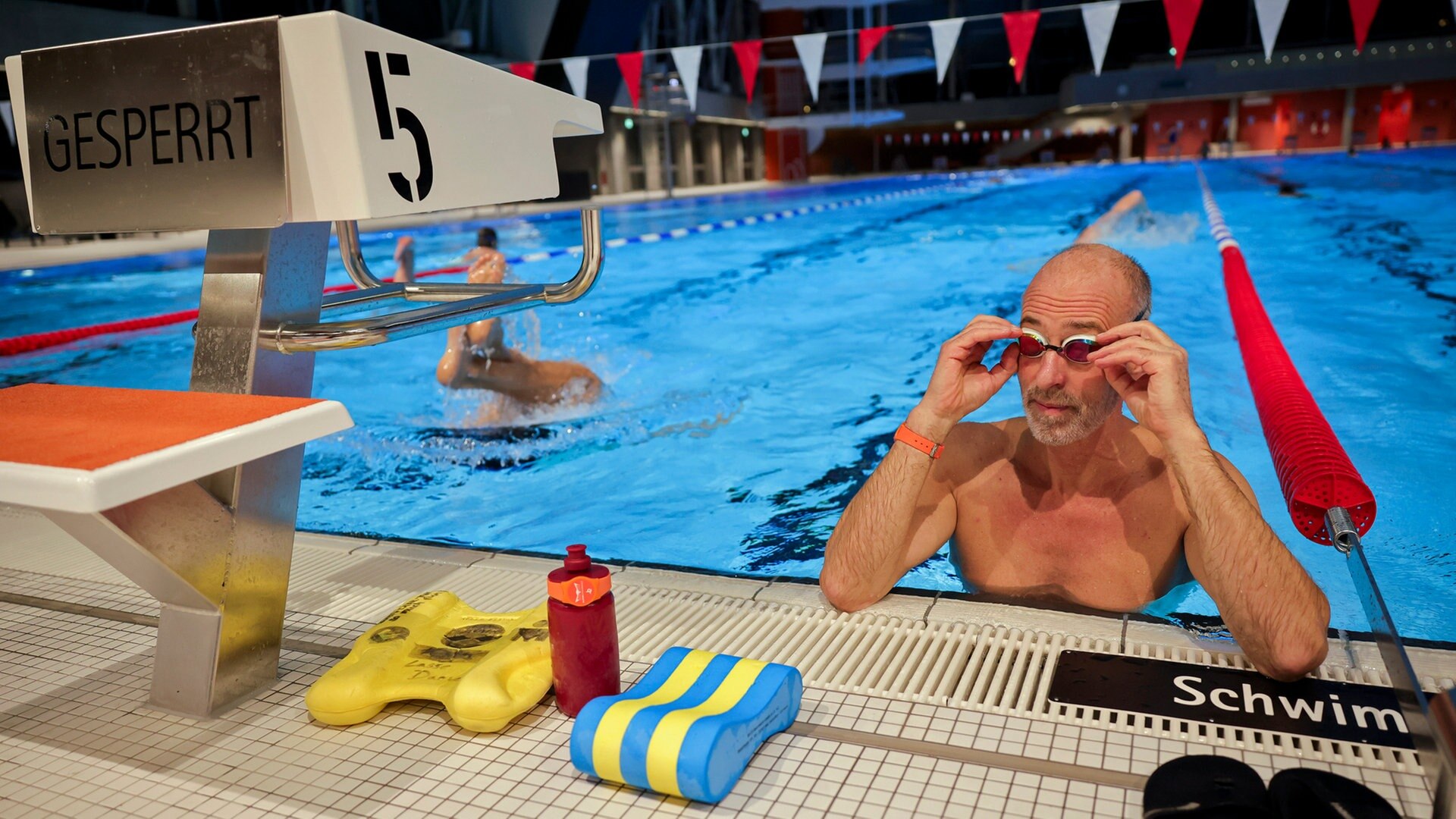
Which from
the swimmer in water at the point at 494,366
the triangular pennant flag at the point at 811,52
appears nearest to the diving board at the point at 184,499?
the swimmer in water at the point at 494,366

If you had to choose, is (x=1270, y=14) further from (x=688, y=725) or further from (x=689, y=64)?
(x=688, y=725)

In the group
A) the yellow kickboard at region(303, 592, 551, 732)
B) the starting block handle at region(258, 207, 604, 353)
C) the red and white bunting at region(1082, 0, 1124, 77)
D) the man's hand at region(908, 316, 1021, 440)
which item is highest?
the red and white bunting at region(1082, 0, 1124, 77)

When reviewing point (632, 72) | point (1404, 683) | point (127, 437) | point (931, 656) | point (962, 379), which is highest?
point (632, 72)

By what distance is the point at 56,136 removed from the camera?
1312 mm

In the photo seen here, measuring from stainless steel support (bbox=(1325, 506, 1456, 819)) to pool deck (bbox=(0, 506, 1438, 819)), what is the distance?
0.25 ft

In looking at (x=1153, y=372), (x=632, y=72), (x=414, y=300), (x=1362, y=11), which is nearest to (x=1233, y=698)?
(x=1153, y=372)

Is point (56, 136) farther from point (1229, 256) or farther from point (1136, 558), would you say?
point (1229, 256)

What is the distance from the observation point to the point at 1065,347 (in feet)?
5.89

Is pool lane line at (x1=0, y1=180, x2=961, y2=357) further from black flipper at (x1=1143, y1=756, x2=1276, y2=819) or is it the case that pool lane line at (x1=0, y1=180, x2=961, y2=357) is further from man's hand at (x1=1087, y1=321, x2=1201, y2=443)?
black flipper at (x1=1143, y1=756, x2=1276, y2=819)

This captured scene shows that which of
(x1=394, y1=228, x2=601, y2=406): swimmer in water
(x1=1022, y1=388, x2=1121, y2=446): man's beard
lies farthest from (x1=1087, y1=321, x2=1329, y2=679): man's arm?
(x1=394, y1=228, x2=601, y2=406): swimmer in water

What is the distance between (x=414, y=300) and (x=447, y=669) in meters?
0.70

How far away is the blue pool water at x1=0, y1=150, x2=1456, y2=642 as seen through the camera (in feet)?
12.5

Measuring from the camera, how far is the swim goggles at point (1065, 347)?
1.77 m

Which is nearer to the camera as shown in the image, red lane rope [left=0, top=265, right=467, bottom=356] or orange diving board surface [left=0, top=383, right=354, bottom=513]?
orange diving board surface [left=0, top=383, right=354, bottom=513]
